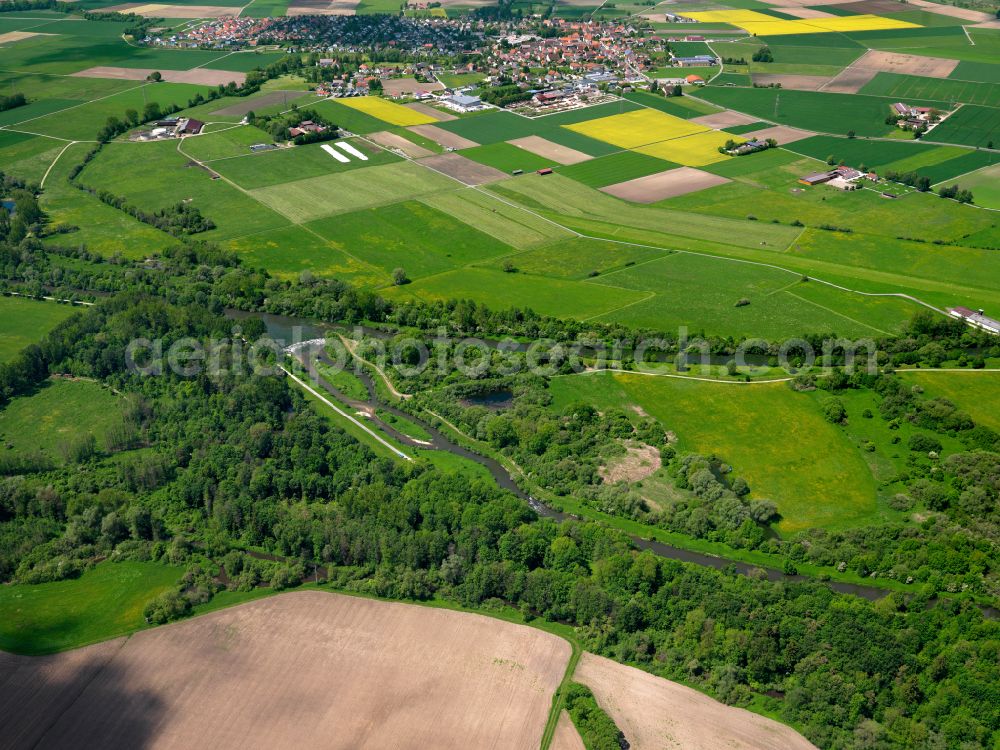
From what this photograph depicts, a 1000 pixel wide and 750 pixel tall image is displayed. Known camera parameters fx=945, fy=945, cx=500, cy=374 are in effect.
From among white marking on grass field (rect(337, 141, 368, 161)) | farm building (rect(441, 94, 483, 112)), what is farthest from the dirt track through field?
white marking on grass field (rect(337, 141, 368, 161))

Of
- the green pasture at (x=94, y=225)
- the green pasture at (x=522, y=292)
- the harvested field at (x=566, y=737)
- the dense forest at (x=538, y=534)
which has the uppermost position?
the green pasture at (x=94, y=225)

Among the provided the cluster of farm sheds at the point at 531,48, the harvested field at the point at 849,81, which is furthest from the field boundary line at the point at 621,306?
the harvested field at the point at 849,81

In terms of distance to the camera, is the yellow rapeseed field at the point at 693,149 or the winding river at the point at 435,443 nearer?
the winding river at the point at 435,443

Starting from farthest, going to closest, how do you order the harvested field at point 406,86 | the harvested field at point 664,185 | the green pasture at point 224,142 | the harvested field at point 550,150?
1. the harvested field at point 406,86
2. the green pasture at point 224,142
3. the harvested field at point 550,150
4. the harvested field at point 664,185

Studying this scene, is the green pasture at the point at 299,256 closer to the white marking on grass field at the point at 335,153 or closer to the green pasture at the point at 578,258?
the green pasture at the point at 578,258

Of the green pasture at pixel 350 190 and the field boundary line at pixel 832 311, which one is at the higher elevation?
the green pasture at pixel 350 190

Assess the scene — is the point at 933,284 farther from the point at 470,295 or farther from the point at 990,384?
the point at 470,295

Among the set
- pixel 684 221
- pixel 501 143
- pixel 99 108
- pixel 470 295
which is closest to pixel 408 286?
pixel 470 295
